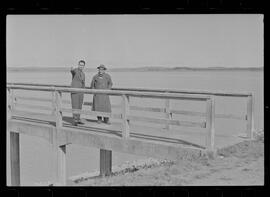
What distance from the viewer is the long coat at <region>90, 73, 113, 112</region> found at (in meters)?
7.72

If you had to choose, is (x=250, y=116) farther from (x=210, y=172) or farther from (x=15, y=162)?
(x=15, y=162)

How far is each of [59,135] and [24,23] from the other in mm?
2198

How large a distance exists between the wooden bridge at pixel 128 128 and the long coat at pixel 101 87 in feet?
0.61

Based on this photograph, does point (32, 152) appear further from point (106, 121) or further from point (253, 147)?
point (253, 147)

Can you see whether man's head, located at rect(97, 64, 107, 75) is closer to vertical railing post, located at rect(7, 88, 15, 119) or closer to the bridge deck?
the bridge deck

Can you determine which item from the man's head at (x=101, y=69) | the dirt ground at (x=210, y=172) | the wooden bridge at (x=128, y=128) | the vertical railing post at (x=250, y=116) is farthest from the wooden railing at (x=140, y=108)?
the vertical railing post at (x=250, y=116)

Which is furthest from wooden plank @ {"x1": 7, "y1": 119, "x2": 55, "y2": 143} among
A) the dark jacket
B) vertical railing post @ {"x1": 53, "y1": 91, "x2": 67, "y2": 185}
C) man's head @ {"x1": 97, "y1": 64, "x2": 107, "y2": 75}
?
man's head @ {"x1": 97, "y1": 64, "x2": 107, "y2": 75}

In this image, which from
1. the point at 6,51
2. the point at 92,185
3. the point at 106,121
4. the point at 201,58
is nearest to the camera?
the point at 92,185

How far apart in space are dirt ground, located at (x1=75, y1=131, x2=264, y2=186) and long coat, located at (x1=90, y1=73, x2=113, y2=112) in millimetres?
1902

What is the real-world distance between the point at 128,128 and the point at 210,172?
5.22 feet

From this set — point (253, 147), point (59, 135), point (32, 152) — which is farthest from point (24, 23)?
point (32, 152)

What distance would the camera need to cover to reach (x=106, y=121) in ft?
26.6

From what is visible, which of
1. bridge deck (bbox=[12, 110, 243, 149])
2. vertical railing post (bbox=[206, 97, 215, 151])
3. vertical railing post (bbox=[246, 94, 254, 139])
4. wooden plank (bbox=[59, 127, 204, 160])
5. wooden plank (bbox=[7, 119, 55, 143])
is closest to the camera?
vertical railing post (bbox=[206, 97, 215, 151])

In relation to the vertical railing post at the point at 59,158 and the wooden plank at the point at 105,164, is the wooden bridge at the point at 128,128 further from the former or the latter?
the wooden plank at the point at 105,164
